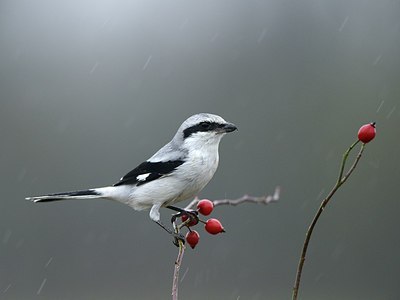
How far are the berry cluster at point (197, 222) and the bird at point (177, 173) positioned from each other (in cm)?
22

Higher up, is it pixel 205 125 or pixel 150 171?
pixel 205 125

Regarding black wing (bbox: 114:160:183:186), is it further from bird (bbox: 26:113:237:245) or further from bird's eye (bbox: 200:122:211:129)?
bird's eye (bbox: 200:122:211:129)

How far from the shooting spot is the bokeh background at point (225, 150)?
989 centimetres

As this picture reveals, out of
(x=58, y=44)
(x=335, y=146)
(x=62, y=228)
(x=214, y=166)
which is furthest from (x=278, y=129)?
(x=214, y=166)

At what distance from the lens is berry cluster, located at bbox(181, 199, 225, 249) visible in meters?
2.38

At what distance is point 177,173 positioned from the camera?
2812mm

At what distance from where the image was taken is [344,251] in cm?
1035

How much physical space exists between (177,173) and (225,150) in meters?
7.95
